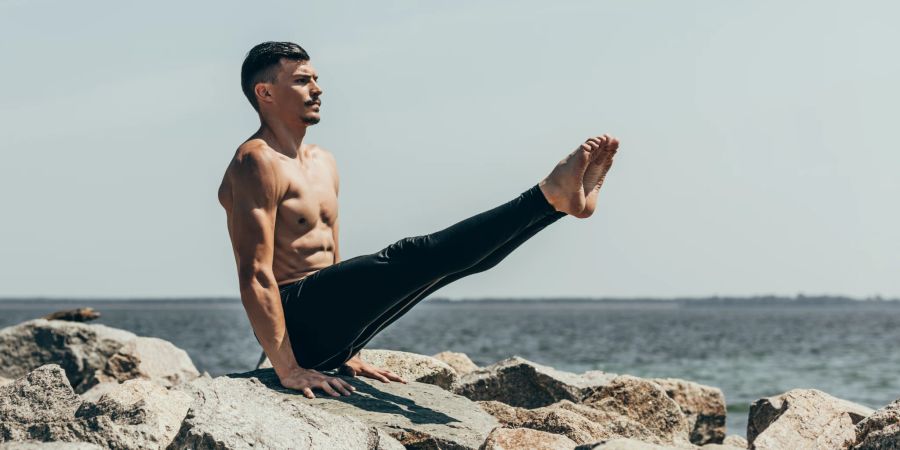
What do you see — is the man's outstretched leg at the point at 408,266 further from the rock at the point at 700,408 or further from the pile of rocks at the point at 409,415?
the rock at the point at 700,408

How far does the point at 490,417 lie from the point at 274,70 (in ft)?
6.79

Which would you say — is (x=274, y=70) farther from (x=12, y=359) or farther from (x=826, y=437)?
(x=12, y=359)

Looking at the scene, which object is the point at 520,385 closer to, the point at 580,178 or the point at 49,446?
the point at 580,178

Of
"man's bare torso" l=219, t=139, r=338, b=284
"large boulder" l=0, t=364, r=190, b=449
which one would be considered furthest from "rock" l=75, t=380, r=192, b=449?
"man's bare torso" l=219, t=139, r=338, b=284

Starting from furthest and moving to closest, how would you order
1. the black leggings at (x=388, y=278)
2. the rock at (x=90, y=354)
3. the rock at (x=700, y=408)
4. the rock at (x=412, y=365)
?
the rock at (x=90, y=354), the rock at (x=700, y=408), the rock at (x=412, y=365), the black leggings at (x=388, y=278)

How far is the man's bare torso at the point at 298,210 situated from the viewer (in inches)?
226

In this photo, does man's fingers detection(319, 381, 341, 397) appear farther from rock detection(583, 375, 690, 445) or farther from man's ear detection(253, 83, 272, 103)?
rock detection(583, 375, 690, 445)

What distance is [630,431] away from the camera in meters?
6.24

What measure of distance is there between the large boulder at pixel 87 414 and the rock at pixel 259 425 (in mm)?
577

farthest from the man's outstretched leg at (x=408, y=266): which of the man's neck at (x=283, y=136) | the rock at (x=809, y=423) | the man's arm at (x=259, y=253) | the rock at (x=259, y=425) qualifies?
the rock at (x=809, y=423)

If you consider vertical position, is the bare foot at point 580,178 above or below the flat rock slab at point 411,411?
above

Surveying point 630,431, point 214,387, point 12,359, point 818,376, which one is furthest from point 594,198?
point 818,376

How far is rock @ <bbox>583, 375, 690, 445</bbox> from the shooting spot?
690 centimetres

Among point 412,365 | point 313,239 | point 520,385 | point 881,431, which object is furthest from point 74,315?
point 881,431
